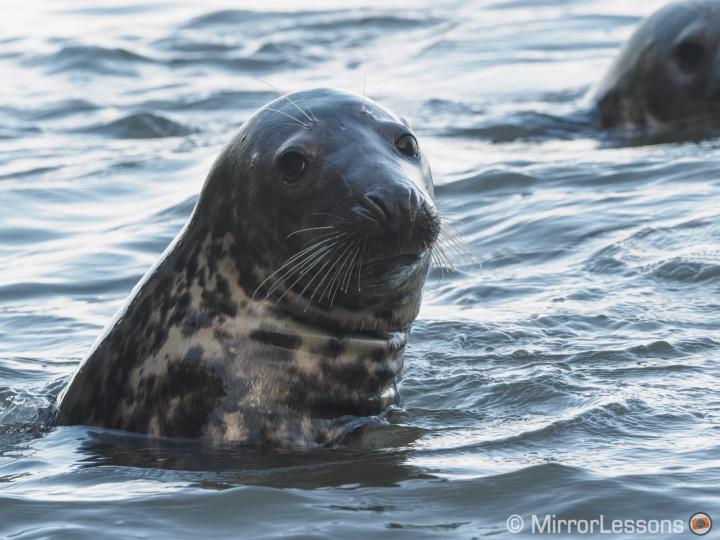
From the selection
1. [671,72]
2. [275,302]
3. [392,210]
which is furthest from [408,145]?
[671,72]

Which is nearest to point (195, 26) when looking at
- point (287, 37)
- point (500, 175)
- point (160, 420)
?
point (287, 37)

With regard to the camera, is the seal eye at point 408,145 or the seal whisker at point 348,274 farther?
the seal eye at point 408,145

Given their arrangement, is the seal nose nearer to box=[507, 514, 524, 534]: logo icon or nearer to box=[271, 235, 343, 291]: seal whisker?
box=[271, 235, 343, 291]: seal whisker

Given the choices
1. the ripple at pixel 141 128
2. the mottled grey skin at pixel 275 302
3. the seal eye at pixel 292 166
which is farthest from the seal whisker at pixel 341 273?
the ripple at pixel 141 128

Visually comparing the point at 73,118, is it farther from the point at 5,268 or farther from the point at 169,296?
the point at 169,296

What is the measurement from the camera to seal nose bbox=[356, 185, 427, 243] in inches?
171

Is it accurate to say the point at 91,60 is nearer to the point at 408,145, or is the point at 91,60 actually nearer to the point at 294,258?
the point at 408,145

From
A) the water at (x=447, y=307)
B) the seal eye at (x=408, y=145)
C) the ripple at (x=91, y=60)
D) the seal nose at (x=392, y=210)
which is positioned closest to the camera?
the water at (x=447, y=307)

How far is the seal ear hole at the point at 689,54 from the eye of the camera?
9.88m

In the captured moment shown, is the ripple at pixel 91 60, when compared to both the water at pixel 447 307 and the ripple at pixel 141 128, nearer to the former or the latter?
the water at pixel 447 307

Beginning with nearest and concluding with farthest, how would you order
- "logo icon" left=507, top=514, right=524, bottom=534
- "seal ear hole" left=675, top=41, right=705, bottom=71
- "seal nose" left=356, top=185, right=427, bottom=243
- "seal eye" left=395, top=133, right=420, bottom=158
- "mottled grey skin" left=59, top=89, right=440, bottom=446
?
"logo icon" left=507, top=514, right=524, bottom=534
"seal nose" left=356, top=185, right=427, bottom=243
"mottled grey skin" left=59, top=89, right=440, bottom=446
"seal eye" left=395, top=133, right=420, bottom=158
"seal ear hole" left=675, top=41, right=705, bottom=71

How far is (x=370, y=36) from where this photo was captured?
56.3ft

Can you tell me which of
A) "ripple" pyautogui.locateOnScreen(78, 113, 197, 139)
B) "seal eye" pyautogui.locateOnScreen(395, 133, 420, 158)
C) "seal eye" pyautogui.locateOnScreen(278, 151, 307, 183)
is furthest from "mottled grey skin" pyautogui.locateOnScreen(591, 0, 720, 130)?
"seal eye" pyautogui.locateOnScreen(278, 151, 307, 183)

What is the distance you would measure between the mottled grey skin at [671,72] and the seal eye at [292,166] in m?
5.83
